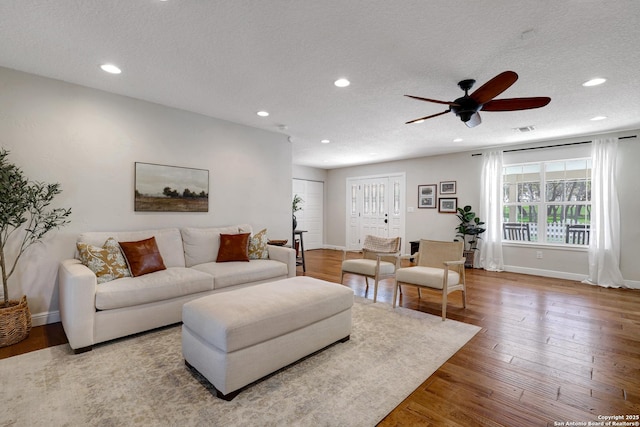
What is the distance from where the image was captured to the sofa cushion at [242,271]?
11.0 ft

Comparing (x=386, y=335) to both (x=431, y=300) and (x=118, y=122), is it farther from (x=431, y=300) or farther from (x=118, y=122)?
(x=118, y=122)

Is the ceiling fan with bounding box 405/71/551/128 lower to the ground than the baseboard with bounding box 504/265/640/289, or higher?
higher

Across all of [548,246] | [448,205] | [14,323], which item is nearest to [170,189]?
[14,323]

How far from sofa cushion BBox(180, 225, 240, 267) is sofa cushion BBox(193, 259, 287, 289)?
6.1 inches

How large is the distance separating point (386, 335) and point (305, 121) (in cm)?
305

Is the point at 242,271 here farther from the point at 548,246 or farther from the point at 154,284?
the point at 548,246

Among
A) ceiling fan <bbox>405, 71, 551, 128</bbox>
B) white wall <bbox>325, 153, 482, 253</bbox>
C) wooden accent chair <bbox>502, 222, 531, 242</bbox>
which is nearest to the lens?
ceiling fan <bbox>405, 71, 551, 128</bbox>

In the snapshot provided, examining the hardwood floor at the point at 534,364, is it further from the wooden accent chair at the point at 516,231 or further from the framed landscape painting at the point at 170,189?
the framed landscape painting at the point at 170,189

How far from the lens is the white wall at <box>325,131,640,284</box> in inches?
186

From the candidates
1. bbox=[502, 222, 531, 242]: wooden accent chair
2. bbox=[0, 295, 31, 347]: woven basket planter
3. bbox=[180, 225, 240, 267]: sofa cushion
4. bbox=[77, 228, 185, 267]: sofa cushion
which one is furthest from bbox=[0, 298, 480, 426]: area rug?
bbox=[502, 222, 531, 242]: wooden accent chair

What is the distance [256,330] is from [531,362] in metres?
2.15

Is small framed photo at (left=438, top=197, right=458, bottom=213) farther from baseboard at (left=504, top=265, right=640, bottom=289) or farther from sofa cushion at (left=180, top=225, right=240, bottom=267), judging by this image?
sofa cushion at (left=180, top=225, right=240, bottom=267)

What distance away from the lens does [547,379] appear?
6.96ft

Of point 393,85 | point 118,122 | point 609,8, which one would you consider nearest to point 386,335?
point 393,85
